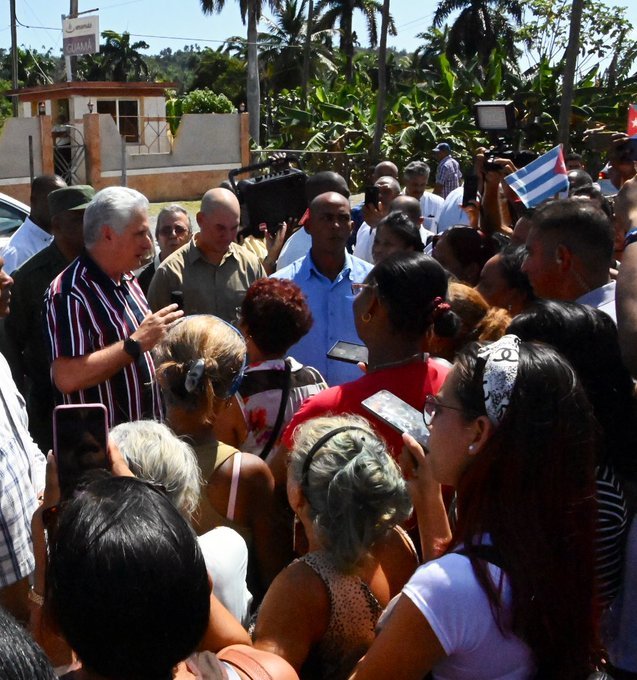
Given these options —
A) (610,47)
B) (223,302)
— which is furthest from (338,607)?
(610,47)

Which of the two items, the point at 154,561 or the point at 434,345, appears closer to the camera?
the point at 154,561

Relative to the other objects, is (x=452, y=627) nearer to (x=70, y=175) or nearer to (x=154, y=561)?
(x=154, y=561)

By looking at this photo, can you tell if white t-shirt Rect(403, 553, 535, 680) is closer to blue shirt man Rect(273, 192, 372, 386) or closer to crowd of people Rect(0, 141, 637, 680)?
crowd of people Rect(0, 141, 637, 680)

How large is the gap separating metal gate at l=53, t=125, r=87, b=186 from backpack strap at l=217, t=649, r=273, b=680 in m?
24.7

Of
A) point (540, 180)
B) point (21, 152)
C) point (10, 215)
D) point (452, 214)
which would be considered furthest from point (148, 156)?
point (540, 180)

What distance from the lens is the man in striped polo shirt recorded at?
356cm

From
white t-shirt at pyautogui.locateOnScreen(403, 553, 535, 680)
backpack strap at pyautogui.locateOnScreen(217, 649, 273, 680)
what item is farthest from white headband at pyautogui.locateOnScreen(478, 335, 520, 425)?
backpack strap at pyautogui.locateOnScreen(217, 649, 273, 680)

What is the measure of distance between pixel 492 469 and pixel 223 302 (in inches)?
128

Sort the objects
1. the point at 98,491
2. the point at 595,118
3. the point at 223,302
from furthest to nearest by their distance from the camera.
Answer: the point at 595,118, the point at 223,302, the point at 98,491

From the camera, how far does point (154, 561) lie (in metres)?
1.45

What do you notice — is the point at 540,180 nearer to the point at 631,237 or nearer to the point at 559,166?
the point at 559,166

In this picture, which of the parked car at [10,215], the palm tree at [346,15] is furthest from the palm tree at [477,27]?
the parked car at [10,215]

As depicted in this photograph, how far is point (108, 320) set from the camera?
145 inches

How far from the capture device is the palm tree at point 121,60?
6950 centimetres
